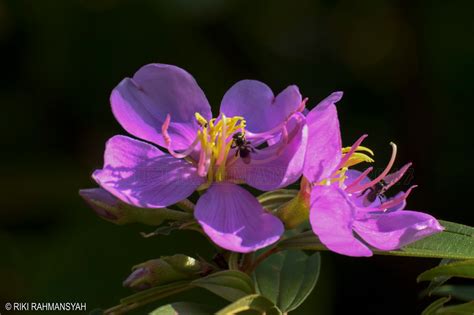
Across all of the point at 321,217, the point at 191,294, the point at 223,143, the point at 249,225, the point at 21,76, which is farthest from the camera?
the point at 21,76

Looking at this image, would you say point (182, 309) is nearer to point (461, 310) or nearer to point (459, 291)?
Result: point (461, 310)

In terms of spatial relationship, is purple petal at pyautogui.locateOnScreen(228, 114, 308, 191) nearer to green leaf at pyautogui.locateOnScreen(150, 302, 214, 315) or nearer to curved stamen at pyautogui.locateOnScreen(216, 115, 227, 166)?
curved stamen at pyautogui.locateOnScreen(216, 115, 227, 166)

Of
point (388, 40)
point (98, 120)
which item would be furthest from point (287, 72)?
point (98, 120)

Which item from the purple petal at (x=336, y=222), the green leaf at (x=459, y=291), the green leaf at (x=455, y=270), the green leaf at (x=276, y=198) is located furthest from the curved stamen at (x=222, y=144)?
the green leaf at (x=459, y=291)

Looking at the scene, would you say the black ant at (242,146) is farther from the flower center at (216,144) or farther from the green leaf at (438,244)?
the green leaf at (438,244)

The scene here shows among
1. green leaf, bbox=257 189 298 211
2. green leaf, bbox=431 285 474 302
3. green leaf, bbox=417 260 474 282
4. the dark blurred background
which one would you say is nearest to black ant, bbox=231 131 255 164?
green leaf, bbox=257 189 298 211

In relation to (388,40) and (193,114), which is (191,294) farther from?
(388,40)

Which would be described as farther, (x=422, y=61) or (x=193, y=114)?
(x=422, y=61)

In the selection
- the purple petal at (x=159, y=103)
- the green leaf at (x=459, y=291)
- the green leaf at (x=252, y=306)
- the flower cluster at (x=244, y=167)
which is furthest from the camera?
the green leaf at (x=459, y=291)
